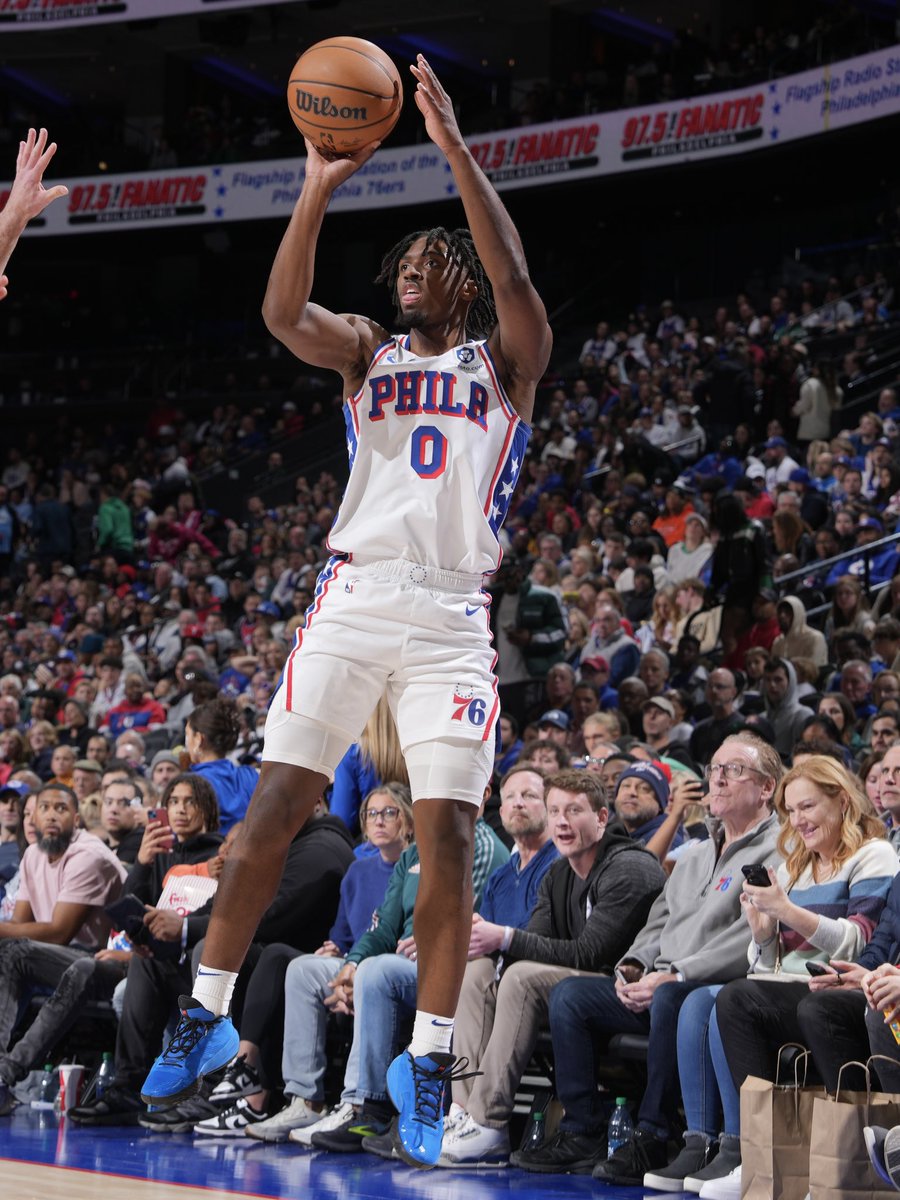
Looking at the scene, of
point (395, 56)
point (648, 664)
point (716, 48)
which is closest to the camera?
point (648, 664)

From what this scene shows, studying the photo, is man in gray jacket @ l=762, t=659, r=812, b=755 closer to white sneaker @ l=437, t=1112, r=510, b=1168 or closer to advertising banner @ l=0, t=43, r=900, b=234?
white sneaker @ l=437, t=1112, r=510, b=1168

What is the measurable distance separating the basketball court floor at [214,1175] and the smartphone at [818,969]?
3.17 ft

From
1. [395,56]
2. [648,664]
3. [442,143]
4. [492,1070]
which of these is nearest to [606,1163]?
[492,1070]

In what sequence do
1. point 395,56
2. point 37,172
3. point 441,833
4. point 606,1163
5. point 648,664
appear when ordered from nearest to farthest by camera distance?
point 441,833 → point 37,172 → point 606,1163 → point 648,664 → point 395,56

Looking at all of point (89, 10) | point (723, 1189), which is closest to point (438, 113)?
point (723, 1189)

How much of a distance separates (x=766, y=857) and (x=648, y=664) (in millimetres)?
4017

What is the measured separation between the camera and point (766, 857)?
6.07 meters

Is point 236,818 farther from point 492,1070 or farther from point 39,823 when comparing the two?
point 492,1070

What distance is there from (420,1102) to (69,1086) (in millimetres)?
4449

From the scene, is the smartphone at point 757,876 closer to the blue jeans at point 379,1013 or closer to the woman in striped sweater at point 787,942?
the woman in striped sweater at point 787,942

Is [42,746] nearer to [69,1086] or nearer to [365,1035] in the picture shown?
[69,1086]

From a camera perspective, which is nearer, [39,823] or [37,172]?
[37,172]

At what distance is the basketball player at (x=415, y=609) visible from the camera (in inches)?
142

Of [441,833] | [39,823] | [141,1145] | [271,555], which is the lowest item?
[141,1145]
